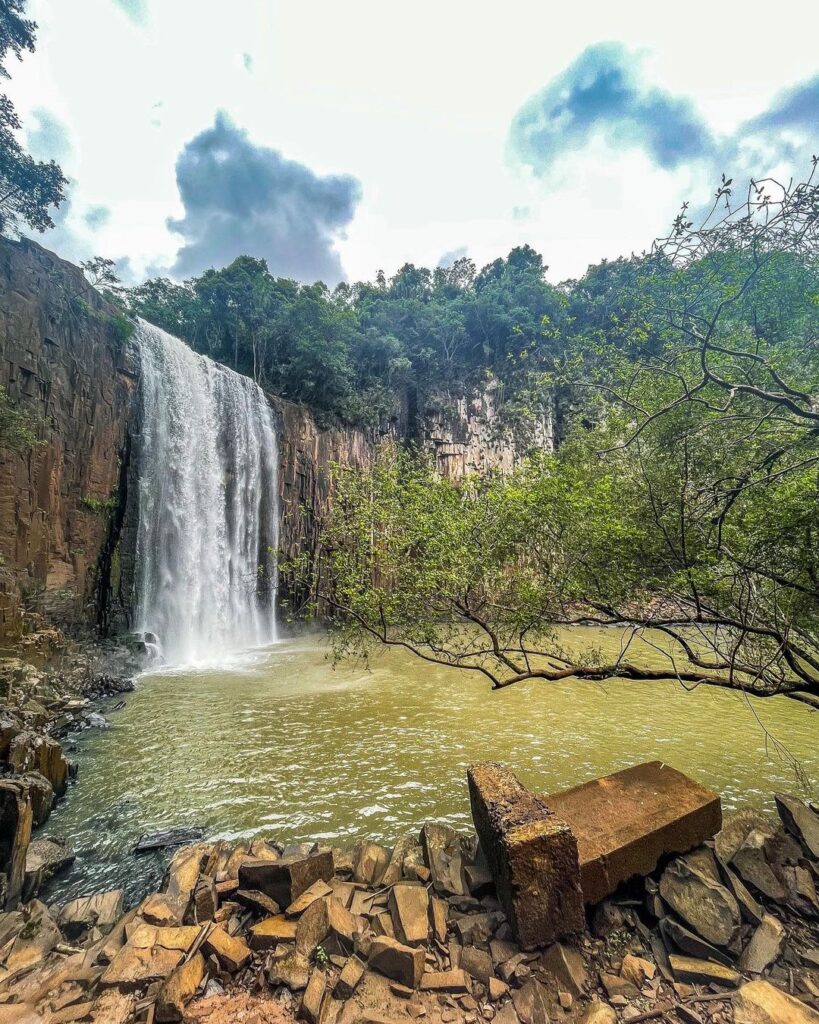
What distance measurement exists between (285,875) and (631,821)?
267 centimetres

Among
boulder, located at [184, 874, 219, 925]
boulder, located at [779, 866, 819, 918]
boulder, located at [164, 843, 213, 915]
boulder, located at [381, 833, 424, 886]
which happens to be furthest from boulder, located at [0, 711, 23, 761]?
boulder, located at [779, 866, 819, 918]

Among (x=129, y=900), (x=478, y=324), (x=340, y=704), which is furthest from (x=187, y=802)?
(x=478, y=324)

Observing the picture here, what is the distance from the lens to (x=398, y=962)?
→ 99.3 inches

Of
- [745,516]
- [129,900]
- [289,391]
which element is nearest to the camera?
[129,900]

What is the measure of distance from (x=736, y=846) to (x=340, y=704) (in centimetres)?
716

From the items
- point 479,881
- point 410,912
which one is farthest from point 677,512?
point 410,912

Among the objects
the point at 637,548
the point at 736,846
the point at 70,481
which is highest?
the point at 70,481

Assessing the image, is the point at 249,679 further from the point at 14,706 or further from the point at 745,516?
the point at 745,516

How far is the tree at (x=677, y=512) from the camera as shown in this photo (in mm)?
3799

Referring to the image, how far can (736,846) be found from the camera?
3.41m

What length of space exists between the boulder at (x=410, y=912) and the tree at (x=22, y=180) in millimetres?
18824

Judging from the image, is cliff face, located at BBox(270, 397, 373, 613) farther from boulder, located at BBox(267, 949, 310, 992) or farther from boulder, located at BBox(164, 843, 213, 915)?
boulder, located at BBox(267, 949, 310, 992)

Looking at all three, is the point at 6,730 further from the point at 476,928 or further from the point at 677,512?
the point at 677,512

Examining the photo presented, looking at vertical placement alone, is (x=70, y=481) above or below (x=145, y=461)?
below
